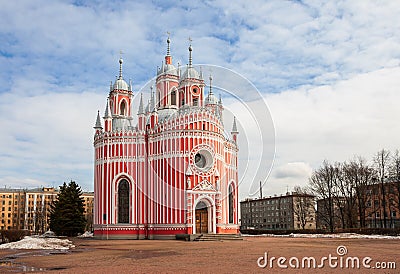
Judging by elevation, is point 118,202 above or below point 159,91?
below

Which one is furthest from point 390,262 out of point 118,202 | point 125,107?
point 125,107

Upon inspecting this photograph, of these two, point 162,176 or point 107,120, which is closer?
point 162,176

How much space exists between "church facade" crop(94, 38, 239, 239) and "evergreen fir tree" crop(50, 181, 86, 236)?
8.22m

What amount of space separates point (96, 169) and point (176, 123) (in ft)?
37.4

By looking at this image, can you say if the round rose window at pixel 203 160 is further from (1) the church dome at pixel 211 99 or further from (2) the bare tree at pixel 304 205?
(2) the bare tree at pixel 304 205

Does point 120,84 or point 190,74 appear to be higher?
point 190,74

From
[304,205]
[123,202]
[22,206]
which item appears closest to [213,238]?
[123,202]

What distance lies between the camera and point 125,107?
59250 mm

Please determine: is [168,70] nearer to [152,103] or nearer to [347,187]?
[152,103]

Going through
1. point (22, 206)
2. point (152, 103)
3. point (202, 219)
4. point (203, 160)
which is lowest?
point (202, 219)

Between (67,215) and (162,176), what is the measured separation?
1690 cm

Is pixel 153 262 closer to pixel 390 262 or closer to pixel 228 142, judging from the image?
pixel 390 262

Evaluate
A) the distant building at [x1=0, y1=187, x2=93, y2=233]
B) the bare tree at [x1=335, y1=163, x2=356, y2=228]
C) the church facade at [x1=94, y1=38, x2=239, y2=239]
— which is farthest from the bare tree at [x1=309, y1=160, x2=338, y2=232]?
the distant building at [x1=0, y1=187, x2=93, y2=233]

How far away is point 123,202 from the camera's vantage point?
168ft
